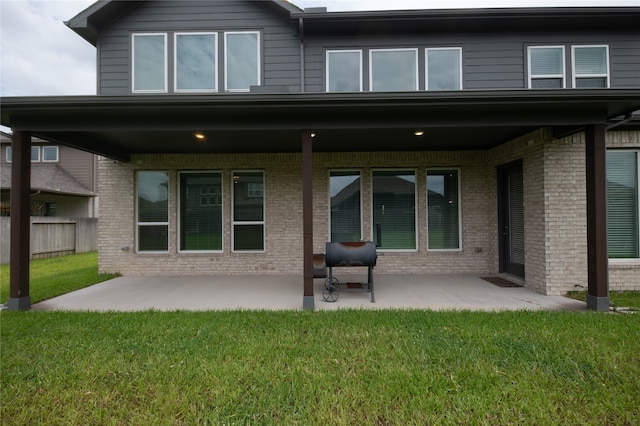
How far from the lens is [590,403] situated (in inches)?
103

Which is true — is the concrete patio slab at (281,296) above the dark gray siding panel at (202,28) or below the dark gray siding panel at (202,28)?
below

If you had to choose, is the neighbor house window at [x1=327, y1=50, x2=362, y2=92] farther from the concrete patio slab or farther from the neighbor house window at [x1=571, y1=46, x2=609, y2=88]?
the neighbor house window at [x1=571, y1=46, x2=609, y2=88]

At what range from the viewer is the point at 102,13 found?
7449 millimetres

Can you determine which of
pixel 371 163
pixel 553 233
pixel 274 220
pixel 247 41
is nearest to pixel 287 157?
pixel 274 220

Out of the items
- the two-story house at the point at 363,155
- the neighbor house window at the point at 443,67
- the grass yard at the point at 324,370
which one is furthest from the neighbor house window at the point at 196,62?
the grass yard at the point at 324,370

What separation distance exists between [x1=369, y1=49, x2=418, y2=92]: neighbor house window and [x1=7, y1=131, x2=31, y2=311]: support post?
279 inches

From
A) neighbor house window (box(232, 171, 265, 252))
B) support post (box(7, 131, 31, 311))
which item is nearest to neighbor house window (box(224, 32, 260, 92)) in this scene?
neighbor house window (box(232, 171, 265, 252))

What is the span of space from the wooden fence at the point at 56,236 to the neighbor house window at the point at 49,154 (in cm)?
736

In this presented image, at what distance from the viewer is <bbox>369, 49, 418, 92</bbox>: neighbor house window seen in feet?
25.1

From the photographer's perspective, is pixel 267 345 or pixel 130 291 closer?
pixel 267 345

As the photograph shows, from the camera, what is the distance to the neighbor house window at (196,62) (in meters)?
7.75

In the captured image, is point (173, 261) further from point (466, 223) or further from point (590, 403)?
point (590, 403)

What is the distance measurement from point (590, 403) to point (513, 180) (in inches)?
225

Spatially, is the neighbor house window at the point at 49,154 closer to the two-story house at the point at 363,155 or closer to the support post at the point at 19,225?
the two-story house at the point at 363,155
